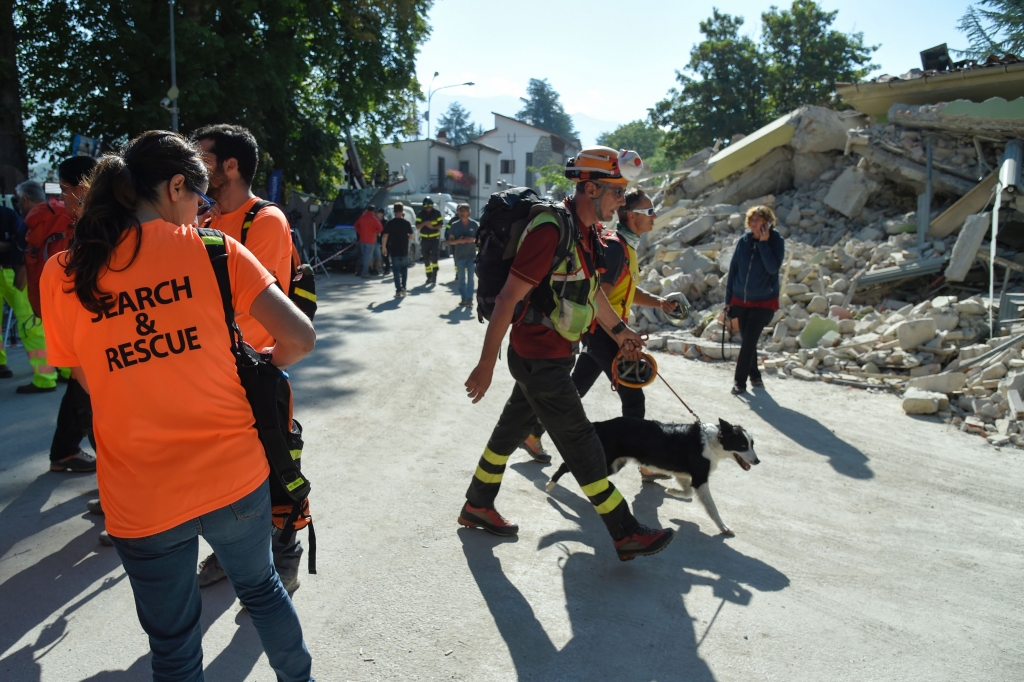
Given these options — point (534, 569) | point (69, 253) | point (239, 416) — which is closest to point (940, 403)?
point (534, 569)

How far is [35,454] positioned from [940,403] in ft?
25.0

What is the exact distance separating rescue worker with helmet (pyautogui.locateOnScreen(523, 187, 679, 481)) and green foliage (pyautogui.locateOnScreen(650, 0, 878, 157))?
1304 inches

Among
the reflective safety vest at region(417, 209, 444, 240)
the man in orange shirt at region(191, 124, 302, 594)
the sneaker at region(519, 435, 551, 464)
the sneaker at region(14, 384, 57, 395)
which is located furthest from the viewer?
the reflective safety vest at region(417, 209, 444, 240)

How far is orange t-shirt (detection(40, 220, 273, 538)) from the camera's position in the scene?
1.85 m

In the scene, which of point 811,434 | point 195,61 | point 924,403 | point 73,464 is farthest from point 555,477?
point 195,61

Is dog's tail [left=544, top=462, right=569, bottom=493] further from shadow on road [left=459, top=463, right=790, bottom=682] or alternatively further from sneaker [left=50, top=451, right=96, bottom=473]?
sneaker [left=50, top=451, right=96, bottom=473]

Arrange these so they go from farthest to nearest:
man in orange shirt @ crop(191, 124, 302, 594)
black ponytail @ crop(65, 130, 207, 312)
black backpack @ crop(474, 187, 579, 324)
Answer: black backpack @ crop(474, 187, 579, 324) → man in orange shirt @ crop(191, 124, 302, 594) → black ponytail @ crop(65, 130, 207, 312)

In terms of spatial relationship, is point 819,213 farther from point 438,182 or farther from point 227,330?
point 438,182

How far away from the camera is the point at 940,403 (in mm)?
6516

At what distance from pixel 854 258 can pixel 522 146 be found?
58.6 m

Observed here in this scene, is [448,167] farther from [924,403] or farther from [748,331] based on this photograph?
[924,403]

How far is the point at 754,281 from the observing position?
23.2ft

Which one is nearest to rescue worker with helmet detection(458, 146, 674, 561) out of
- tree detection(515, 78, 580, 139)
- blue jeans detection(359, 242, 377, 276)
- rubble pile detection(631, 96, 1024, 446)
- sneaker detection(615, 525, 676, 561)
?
sneaker detection(615, 525, 676, 561)

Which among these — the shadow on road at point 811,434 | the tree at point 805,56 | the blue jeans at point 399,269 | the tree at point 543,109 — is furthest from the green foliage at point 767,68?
the tree at point 543,109
